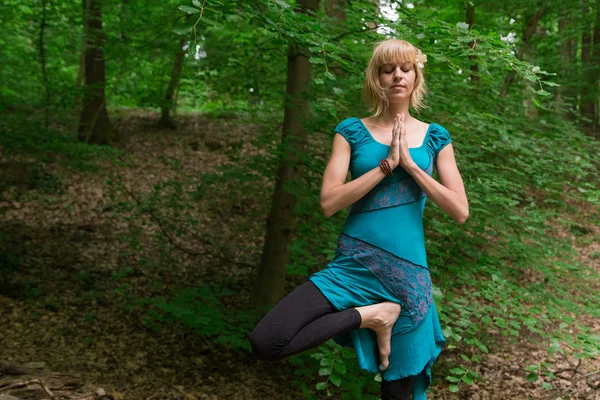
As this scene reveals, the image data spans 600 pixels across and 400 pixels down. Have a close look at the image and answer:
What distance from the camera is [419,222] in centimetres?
197

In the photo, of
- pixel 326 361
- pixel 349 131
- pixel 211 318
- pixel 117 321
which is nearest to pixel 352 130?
pixel 349 131

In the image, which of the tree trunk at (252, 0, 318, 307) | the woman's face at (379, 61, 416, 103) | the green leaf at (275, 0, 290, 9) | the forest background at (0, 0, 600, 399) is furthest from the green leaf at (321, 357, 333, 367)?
the tree trunk at (252, 0, 318, 307)

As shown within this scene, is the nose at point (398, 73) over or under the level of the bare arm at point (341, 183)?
over

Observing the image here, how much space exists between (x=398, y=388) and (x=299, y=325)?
1.84 feet

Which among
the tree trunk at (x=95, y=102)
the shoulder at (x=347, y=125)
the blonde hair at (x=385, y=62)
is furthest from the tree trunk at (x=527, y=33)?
the tree trunk at (x=95, y=102)

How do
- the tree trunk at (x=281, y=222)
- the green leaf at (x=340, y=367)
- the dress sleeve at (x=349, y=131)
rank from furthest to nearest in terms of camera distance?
1. the tree trunk at (x=281, y=222)
2. the green leaf at (x=340, y=367)
3. the dress sleeve at (x=349, y=131)

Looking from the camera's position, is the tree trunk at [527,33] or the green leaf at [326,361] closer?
the green leaf at [326,361]

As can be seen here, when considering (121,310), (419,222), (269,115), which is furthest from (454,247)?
(121,310)

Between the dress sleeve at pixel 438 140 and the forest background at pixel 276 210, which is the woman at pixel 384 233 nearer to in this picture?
→ the dress sleeve at pixel 438 140

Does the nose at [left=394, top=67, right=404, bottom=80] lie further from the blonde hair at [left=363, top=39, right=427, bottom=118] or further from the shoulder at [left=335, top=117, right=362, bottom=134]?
the shoulder at [left=335, top=117, right=362, bottom=134]

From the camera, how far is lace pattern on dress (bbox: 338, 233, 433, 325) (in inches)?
74.7

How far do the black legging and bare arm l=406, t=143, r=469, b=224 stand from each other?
1.58ft

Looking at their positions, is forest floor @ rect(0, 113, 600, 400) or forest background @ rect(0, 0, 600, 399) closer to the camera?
forest background @ rect(0, 0, 600, 399)

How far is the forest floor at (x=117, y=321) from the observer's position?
16.0 ft
